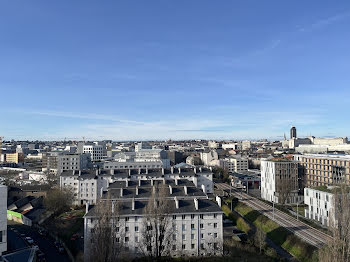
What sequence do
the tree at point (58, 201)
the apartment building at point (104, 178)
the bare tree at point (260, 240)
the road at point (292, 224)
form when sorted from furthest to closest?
the apartment building at point (104, 178) → the tree at point (58, 201) → the road at point (292, 224) → the bare tree at point (260, 240)

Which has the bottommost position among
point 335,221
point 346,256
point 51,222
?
point 51,222

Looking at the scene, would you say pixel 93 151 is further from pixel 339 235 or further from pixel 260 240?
pixel 339 235

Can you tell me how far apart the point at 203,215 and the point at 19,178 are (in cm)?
8808

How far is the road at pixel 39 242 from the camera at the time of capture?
39125 millimetres

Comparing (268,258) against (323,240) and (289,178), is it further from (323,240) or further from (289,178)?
(289,178)

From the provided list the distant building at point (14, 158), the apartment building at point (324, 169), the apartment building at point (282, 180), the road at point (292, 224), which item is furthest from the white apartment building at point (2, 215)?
the distant building at point (14, 158)

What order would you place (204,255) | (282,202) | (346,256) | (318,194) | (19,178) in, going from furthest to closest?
(19,178), (282,202), (318,194), (204,255), (346,256)

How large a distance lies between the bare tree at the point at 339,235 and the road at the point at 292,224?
42.5 inches

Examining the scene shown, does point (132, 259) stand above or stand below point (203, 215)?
below

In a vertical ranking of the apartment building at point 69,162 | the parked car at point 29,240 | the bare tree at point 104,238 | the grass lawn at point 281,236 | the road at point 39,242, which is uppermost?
the apartment building at point 69,162

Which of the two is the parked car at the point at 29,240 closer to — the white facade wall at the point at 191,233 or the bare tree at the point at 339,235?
the white facade wall at the point at 191,233

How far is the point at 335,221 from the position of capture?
2762 cm

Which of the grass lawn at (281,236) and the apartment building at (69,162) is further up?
the apartment building at (69,162)

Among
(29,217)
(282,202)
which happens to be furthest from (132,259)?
(282,202)
